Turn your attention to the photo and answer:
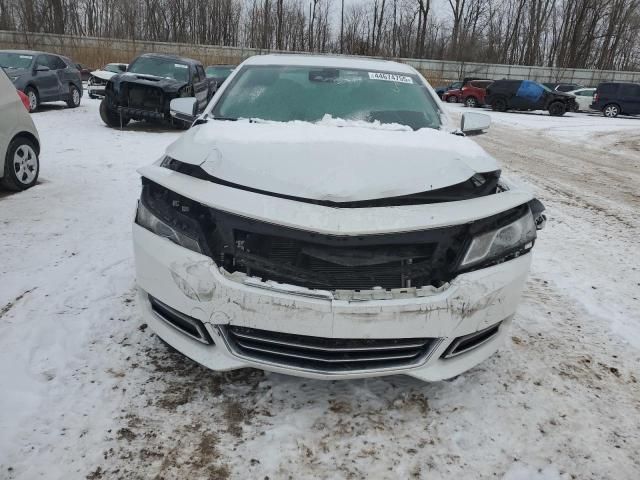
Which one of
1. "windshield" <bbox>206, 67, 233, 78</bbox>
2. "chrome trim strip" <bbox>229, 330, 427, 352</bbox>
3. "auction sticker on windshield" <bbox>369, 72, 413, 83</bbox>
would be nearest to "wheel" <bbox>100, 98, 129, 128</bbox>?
"windshield" <bbox>206, 67, 233, 78</bbox>

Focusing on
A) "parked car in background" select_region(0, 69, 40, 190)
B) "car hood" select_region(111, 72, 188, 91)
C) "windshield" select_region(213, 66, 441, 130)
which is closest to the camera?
"windshield" select_region(213, 66, 441, 130)

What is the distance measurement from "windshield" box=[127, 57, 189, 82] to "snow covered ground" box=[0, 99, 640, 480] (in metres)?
8.49

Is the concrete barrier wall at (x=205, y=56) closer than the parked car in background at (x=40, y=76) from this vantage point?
No

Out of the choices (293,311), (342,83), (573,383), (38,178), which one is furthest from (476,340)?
(38,178)

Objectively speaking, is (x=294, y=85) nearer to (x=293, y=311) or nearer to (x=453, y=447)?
(x=293, y=311)

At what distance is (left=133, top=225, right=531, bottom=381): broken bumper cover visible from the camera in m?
1.93

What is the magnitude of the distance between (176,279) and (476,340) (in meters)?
1.40

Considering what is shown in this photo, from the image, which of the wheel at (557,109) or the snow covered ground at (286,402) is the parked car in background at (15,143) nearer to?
the snow covered ground at (286,402)

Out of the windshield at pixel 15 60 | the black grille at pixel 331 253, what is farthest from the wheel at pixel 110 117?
the black grille at pixel 331 253

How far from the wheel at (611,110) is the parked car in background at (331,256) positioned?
25470mm

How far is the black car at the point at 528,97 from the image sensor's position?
22.3 meters

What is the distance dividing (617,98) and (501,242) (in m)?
25.8

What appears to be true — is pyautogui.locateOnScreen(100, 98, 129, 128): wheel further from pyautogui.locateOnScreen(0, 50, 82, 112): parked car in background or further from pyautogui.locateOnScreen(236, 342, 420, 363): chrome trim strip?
pyautogui.locateOnScreen(236, 342, 420, 363): chrome trim strip

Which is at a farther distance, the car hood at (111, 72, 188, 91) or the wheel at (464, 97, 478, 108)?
the wheel at (464, 97, 478, 108)
